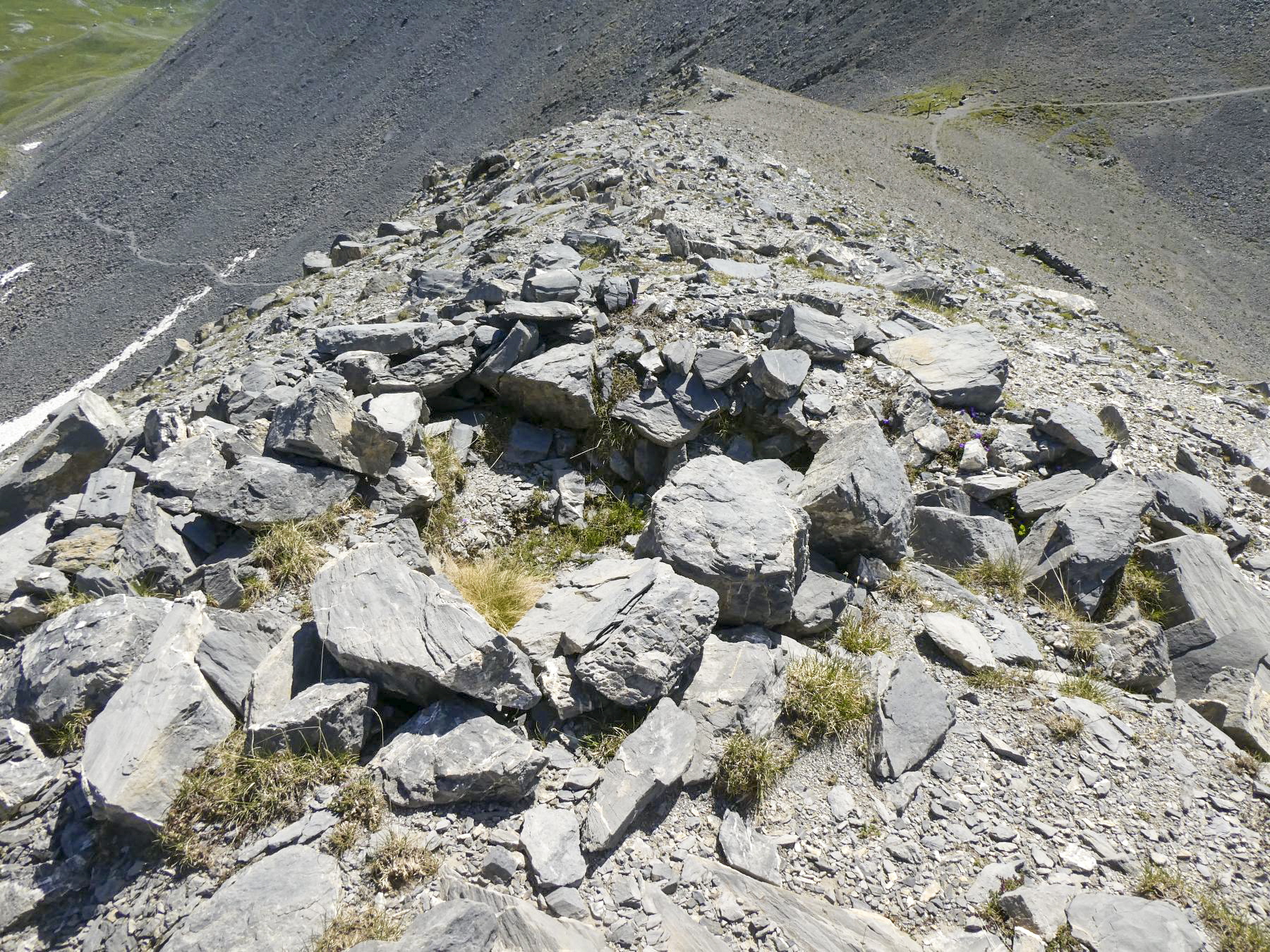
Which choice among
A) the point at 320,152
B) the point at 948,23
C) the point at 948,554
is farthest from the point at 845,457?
the point at 948,23

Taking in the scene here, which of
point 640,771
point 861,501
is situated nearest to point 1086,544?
point 861,501

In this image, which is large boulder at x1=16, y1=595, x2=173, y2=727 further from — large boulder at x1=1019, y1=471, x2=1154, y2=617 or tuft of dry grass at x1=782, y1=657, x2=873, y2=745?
large boulder at x1=1019, y1=471, x2=1154, y2=617

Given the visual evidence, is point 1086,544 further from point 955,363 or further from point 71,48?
point 71,48

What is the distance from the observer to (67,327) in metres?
32.4

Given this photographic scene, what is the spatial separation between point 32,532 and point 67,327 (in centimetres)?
3275

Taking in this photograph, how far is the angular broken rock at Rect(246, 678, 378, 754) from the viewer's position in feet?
16.8

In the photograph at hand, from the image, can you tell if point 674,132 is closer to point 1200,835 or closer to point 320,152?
point 1200,835

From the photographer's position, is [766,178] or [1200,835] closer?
[1200,835]

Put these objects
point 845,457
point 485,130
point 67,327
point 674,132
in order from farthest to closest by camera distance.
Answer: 1. point 485,130
2. point 67,327
3. point 674,132
4. point 845,457

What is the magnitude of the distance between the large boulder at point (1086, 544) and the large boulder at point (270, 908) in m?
7.48

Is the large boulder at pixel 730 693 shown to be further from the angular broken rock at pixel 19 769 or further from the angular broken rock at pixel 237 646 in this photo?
the angular broken rock at pixel 19 769

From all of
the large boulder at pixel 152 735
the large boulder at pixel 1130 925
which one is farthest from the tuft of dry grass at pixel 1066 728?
the large boulder at pixel 152 735

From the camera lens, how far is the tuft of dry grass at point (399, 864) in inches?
182

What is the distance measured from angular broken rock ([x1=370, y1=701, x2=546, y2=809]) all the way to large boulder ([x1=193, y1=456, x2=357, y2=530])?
288cm
